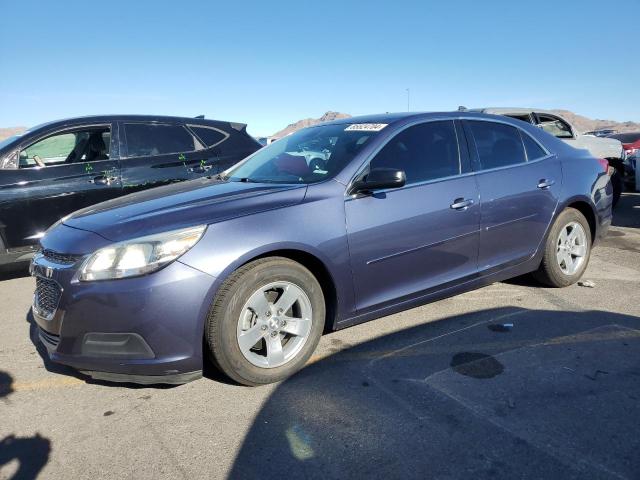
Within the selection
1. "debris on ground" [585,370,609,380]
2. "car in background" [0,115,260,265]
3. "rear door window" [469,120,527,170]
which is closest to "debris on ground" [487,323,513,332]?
"debris on ground" [585,370,609,380]

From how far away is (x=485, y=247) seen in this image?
3.77 m

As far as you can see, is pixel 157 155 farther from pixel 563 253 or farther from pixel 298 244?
pixel 563 253

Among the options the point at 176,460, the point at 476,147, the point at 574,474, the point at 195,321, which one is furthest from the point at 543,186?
the point at 176,460

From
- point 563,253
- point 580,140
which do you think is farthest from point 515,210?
point 580,140

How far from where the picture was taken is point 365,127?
3660 mm

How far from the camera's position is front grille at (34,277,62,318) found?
2.68m

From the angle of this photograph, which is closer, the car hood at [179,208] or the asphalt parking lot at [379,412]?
the asphalt parking lot at [379,412]

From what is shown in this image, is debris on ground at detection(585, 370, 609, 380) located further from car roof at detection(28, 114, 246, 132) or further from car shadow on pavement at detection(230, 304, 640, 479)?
car roof at detection(28, 114, 246, 132)

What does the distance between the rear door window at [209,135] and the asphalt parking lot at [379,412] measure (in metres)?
3.27

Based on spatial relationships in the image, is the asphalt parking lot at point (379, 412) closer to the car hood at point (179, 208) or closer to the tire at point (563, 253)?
the tire at point (563, 253)

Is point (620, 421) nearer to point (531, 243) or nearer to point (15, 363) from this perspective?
point (531, 243)

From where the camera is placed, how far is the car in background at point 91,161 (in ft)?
16.7

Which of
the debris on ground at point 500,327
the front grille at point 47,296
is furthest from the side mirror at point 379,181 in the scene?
the front grille at point 47,296

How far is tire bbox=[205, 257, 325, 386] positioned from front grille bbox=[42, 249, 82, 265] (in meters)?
0.79
